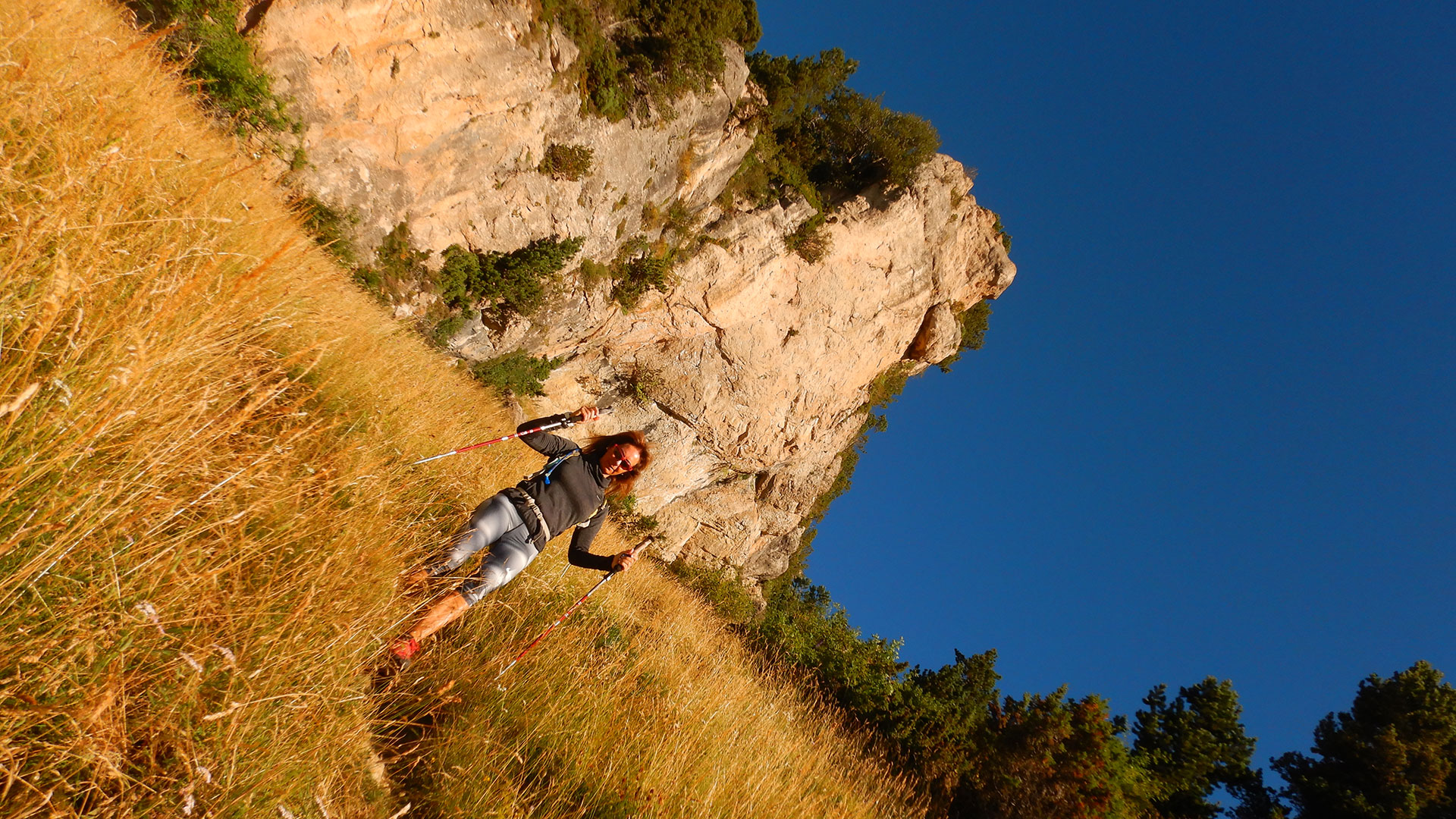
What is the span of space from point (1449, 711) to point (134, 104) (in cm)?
2967

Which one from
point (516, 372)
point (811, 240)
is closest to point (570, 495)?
point (516, 372)

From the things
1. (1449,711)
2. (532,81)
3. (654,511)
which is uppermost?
(1449,711)

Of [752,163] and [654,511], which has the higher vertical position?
[752,163]

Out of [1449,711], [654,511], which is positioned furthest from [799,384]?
[1449,711]

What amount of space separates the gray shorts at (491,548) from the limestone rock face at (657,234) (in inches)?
429

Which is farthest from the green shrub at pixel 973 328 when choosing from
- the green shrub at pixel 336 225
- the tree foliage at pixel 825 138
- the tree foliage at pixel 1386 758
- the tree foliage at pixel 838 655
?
the green shrub at pixel 336 225

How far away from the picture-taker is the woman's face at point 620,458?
4.20 meters

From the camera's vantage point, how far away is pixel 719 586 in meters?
21.5

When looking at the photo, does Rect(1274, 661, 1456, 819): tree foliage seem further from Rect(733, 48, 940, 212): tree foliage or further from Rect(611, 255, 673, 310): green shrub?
Rect(611, 255, 673, 310): green shrub

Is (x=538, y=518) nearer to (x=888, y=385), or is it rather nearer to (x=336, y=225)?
(x=336, y=225)

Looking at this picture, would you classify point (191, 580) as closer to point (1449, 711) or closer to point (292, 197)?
point (292, 197)

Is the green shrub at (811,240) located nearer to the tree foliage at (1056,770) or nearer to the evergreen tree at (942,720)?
the evergreen tree at (942,720)

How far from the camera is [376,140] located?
11.2 meters

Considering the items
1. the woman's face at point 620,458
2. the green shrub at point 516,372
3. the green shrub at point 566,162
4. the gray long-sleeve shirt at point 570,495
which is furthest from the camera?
the green shrub at point 516,372
